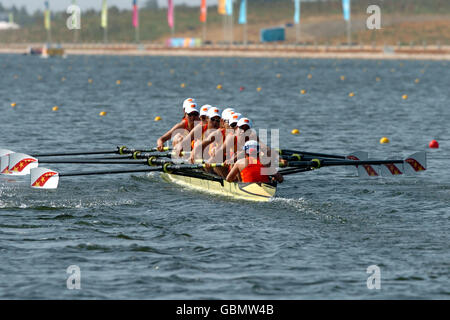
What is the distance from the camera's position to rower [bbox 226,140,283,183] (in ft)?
60.9

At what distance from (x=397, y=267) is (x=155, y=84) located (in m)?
54.7

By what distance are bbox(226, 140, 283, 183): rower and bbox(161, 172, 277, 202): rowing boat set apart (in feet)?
0.47

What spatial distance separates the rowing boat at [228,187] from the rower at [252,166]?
14 centimetres

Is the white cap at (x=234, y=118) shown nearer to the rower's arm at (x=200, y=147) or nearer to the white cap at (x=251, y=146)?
the rower's arm at (x=200, y=147)

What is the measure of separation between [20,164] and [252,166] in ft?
19.5

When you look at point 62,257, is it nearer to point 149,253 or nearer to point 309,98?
point 149,253

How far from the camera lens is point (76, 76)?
79.0 m

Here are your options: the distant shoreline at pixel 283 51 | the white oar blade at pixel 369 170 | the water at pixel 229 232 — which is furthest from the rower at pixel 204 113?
the distant shoreline at pixel 283 51

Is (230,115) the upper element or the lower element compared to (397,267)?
upper

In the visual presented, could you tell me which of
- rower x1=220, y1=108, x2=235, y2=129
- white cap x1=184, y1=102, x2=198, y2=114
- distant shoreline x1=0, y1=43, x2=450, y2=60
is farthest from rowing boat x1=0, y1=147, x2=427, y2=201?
distant shoreline x1=0, y1=43, x2=450, y2=60

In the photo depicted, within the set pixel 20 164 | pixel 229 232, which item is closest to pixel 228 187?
pixel 229 232

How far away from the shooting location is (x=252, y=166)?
738 inches

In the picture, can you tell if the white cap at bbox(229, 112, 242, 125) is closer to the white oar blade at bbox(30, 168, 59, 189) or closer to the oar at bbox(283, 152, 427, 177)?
the oar at bbox(283, 152, 427, 177)
